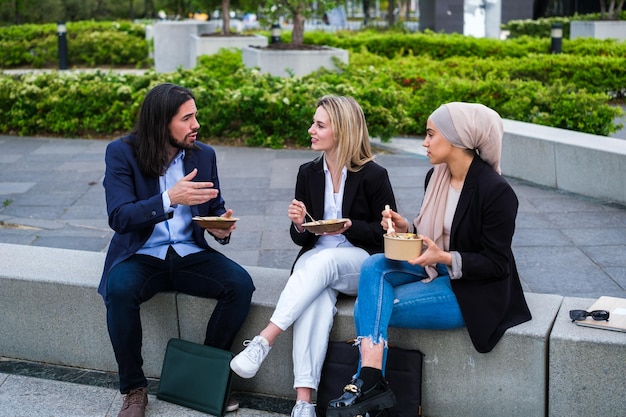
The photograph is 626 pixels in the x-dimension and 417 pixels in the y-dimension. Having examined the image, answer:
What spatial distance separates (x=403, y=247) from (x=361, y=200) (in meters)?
0.85

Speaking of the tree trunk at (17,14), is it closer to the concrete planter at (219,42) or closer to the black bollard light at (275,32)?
the concrete planter at (219,42)

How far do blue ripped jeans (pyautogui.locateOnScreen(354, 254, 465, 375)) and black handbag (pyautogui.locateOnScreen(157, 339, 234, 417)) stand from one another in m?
0.68

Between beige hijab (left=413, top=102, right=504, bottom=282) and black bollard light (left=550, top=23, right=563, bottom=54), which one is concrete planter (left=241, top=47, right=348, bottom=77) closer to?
black bollard light (left=550, top=23, right=563, bottom=54)

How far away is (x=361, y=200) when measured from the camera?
176 inches

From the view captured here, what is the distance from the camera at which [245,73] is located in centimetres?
1235

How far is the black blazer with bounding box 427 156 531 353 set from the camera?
3.78 meters

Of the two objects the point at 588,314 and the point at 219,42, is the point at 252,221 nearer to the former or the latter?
the point at 588,314

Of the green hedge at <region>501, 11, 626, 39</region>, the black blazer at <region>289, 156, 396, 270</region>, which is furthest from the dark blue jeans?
the green hedge at <region>501, 11, 626, 39</region>

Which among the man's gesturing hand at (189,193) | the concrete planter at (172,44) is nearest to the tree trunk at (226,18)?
the concrete planter at (172,44)

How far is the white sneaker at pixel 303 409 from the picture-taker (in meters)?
3.90

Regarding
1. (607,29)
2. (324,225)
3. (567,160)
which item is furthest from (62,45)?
(324,225)

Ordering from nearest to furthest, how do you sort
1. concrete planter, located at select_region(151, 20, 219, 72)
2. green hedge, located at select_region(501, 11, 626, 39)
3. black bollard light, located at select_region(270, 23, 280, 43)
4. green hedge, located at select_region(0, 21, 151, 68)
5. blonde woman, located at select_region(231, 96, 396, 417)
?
blonde woman, located at select_region(231, 96, 396, 417) < black bollard light, located at select_region(270, 23, 280, 43) < concrete planter, located at select_region(151, 20, 219, 72) < green hedge, located at select_region(501, 11, 626, 39) < green hedge, located at select_region(0, 21, 151, 68)

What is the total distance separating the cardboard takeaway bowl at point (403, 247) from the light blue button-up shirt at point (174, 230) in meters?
1.17

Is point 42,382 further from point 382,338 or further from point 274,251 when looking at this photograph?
point 274,251
